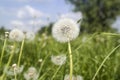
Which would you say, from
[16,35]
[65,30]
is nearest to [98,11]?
[16,35]

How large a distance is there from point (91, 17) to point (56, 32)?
44092mm

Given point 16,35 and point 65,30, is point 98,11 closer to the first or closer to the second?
point 16,35

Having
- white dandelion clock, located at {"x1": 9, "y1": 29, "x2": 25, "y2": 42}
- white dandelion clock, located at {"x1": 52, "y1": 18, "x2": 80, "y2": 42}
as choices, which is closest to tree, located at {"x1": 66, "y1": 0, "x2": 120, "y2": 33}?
white dandelion clock, located at {"x1": 9, "y1": 29, "x2": 25, "y2": 42}

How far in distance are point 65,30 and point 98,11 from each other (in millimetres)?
45109

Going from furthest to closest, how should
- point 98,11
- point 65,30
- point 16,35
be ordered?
1. point 98,11
2. point 16,35
3. point 65,30

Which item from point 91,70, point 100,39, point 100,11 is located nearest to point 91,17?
point 100,11

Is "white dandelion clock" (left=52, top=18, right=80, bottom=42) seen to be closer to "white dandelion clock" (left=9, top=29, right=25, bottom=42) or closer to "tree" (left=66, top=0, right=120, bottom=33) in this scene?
"white dandelion clock" (left=9, top=29, right=25, bottom=42)

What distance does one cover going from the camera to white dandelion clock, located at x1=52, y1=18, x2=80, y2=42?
1.46 metres

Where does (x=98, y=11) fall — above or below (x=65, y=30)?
below

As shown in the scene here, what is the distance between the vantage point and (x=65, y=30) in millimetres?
1499

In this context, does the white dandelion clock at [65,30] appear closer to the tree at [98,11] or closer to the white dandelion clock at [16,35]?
the white dandelion clock at [16,35]

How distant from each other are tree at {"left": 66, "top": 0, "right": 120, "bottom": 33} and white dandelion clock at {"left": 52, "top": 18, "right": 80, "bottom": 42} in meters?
43.0

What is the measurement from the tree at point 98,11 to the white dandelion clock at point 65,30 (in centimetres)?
4298

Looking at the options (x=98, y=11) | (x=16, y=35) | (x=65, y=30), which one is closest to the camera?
(x=65, y=30)
